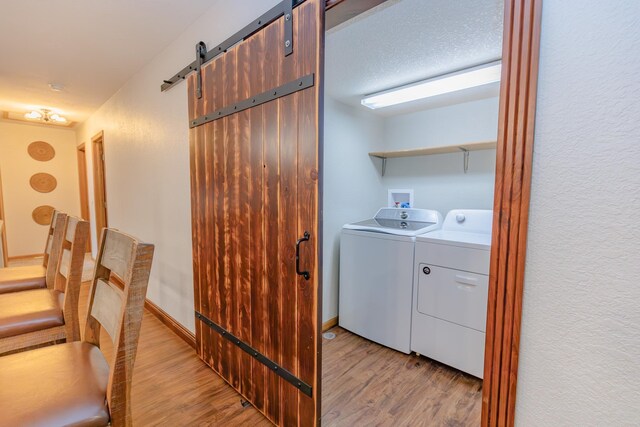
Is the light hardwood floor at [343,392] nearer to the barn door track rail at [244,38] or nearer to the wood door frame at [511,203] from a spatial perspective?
the wood door frame at [511,203]

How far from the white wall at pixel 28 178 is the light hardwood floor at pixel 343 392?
13.6ft

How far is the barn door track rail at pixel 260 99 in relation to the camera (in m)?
1.19

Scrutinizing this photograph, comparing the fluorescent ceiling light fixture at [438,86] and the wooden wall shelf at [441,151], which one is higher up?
the fluorescent ceiling light fixture at [438,86]

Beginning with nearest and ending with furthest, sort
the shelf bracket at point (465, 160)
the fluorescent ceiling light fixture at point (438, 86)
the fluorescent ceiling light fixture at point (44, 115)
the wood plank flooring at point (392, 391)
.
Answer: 1. the wood plank flooring at point (392, 391)
2. the fluorescent ceiling light fixture at point (438, 86)
3. the shelf bracket at point (465, 160)
4. the fluorescent ceiling light fixture at point (44, 115)

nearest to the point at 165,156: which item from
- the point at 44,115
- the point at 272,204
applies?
the point at 272,204

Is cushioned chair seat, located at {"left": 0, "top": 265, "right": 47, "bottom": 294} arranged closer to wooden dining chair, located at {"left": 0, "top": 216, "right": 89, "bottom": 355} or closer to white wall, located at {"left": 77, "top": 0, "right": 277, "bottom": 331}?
wooden dining chair, located at {"left": 0, "top": 216, "right": 89, "bottom": 355}

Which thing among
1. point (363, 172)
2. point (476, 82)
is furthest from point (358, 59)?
point (363, 172)

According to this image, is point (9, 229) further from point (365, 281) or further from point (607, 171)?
point (607, 171)

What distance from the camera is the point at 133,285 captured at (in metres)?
0.86

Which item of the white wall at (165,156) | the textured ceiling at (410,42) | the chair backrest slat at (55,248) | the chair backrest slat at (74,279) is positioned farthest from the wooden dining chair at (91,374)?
the textured ceiling at (410,42)

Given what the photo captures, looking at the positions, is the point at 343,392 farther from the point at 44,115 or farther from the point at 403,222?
the point at 44,115

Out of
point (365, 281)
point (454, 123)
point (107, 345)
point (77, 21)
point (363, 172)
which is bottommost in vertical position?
point (107, 345)

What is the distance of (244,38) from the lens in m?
1.54

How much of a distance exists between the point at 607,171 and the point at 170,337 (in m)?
2.78
